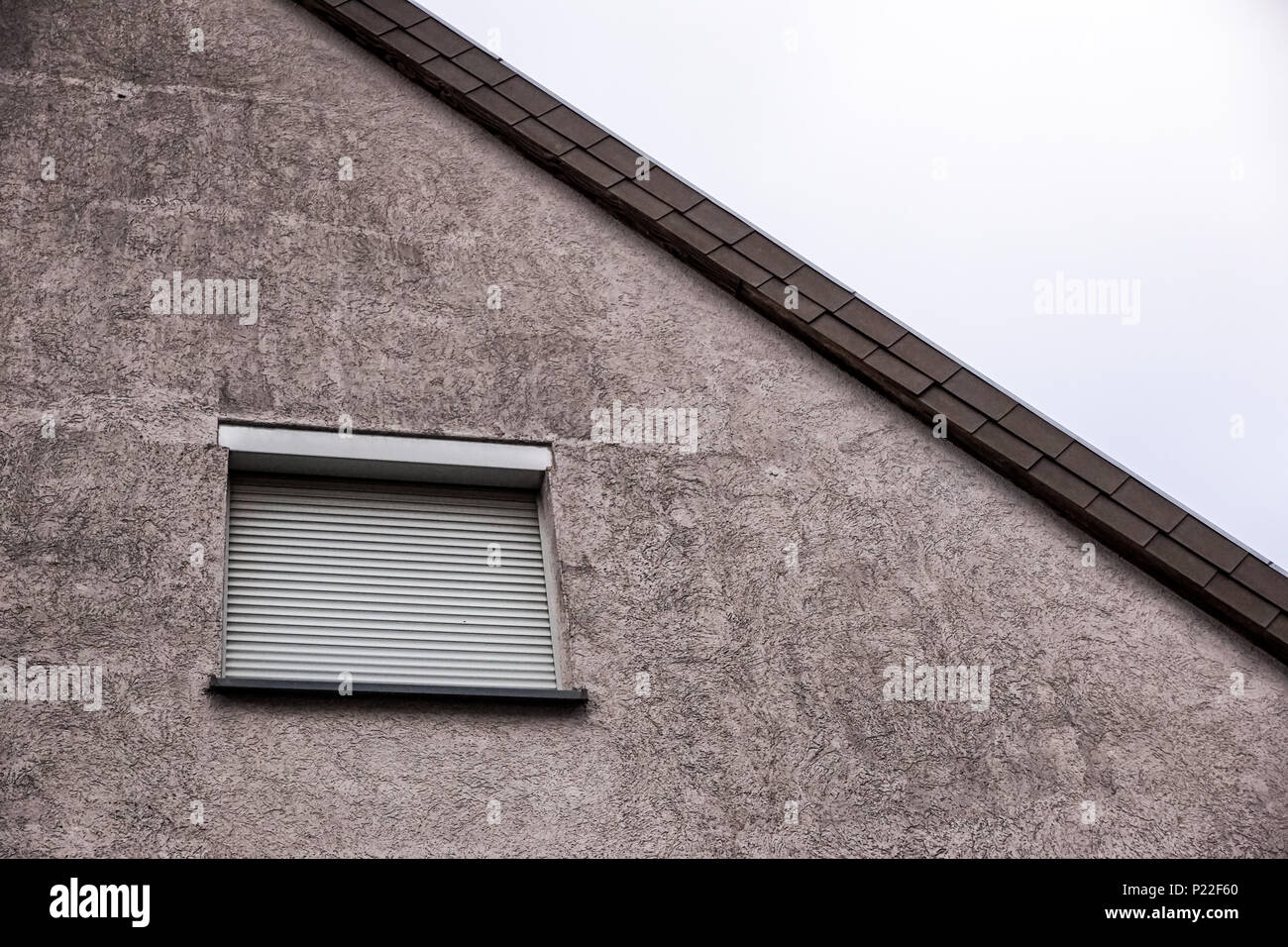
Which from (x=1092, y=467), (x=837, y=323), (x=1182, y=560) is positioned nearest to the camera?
(x=1182, y=560)

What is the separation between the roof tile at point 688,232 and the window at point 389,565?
4.57 feet

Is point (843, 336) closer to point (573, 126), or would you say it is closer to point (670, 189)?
point (670, 189)

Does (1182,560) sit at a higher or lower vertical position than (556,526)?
lower

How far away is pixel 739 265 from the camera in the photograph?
764cm

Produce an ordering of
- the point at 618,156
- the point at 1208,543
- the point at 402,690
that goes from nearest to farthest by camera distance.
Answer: the point at 402,690, the point at 1208,543, the point at 618,156

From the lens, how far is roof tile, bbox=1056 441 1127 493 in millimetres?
7449

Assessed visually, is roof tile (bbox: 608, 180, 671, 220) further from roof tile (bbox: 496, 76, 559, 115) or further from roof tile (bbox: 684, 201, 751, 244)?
roof tile (bbox: 496, 76, 559, 115)

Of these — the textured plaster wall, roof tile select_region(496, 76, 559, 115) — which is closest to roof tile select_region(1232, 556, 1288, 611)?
the textured plaster wall

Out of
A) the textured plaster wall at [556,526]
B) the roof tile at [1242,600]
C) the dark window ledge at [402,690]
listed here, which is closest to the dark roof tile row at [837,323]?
the roof tile at [1242,600]

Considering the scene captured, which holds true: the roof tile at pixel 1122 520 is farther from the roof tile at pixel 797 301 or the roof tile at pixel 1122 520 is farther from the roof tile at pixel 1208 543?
the roof tile at pixel 797 301

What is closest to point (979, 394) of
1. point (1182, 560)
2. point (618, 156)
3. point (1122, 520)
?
point (1122, 520)

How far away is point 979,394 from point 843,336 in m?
0.73
